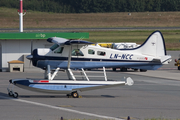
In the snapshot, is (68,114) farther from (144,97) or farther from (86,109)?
(144,97)

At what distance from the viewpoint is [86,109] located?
13.1m

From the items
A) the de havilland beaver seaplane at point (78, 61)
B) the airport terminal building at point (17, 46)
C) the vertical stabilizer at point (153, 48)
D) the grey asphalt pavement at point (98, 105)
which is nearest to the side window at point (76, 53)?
the de havilland beaver seaplane at point (78, 61)

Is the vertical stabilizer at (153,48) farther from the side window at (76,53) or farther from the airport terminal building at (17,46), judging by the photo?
the airport terminal building at (17,46)

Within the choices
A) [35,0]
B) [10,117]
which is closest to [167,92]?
[10,117]

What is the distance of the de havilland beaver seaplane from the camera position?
1536 centimetres

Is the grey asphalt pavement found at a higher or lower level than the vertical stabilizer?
lower

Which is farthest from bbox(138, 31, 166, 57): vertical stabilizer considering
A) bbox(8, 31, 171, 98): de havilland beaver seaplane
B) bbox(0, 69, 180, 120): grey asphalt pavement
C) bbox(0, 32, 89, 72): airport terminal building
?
bbox(0, 32, 89, 72): airport terminal building

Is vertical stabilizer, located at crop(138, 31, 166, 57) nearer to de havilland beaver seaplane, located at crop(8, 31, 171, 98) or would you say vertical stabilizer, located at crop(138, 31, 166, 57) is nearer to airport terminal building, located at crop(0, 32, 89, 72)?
de havilland beaver seaplane, located at crop(8, 31, 171, 98)

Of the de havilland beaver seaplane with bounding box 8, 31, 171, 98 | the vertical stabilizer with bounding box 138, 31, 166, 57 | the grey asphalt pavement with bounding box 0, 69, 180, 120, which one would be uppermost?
the vertical stabilizer with bounding box 138, 31, 166, 57

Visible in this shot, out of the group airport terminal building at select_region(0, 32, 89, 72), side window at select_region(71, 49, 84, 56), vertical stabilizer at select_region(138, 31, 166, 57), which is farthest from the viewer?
airport terminal building at select_region(0, 32, 89, 72)

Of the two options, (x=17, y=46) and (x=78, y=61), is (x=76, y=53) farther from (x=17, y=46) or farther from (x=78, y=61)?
(x=17, y=46)

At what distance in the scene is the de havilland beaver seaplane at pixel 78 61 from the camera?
1536 cm

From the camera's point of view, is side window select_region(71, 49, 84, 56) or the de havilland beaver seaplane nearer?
the de havilland beaver seaplane

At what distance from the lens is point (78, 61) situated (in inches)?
648
